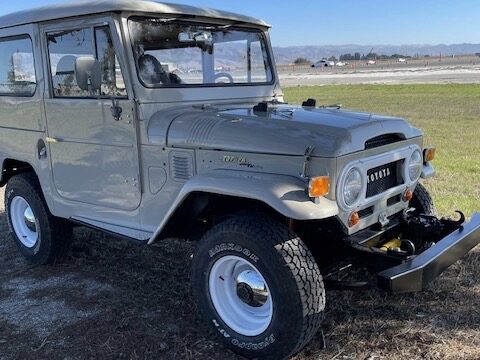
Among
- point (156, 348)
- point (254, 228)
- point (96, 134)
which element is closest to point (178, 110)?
point (96, 134)

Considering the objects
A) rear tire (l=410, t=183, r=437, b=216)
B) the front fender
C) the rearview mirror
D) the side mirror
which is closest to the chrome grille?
the front fender

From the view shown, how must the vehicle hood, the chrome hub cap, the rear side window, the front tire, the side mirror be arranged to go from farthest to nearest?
the rear side window
the side mirror
the chrome hub cap
the vehicle hood
the front tire

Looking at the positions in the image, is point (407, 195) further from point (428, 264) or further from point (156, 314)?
point (156, 314)

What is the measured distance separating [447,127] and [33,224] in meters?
9.80

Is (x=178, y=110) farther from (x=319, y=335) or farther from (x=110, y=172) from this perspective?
(x=319, y=335)

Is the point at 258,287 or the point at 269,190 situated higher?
the point at 269,190

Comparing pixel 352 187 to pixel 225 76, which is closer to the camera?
pixel 352 187

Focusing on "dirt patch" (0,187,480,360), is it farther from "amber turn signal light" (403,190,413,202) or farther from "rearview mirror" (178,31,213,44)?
"rearview mirror" (178,31,213,44)

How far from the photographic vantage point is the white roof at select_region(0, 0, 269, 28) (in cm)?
363

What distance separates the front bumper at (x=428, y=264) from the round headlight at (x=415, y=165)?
1.64 feet

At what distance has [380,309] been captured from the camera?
3801mm

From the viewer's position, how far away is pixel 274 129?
319 centimetres

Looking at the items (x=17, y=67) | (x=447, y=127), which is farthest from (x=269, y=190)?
(x=447, y=127)

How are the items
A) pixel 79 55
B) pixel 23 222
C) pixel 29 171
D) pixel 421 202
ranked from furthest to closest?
pixel 23 222 < pixel 29 171 < pixel 421 202 < pixel 79 55
